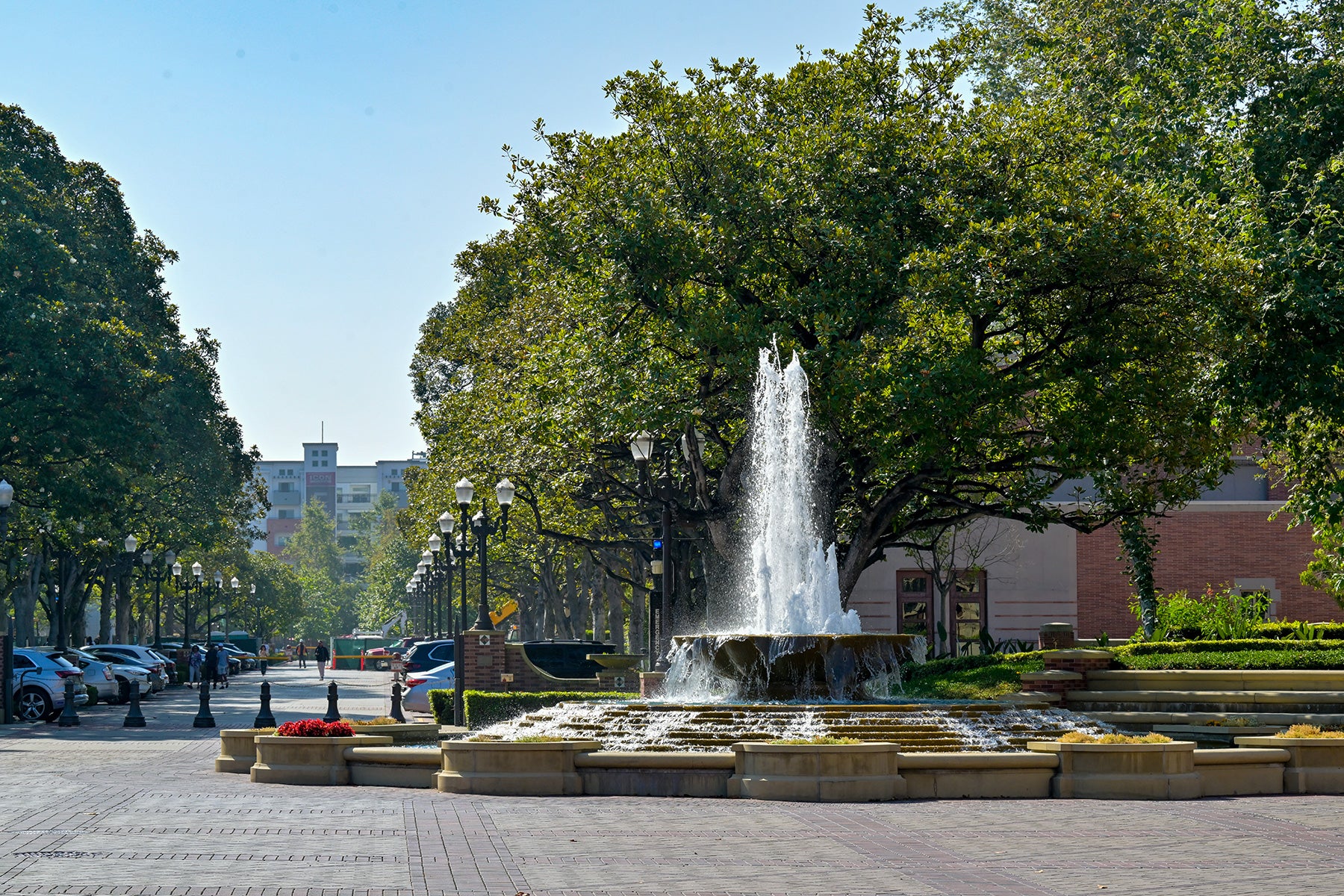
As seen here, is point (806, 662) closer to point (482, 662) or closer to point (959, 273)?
point (959, 273)

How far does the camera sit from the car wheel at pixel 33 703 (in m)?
33.0

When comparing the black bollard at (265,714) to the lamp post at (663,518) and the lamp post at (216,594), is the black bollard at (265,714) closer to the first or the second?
the lamp post at (663,518)

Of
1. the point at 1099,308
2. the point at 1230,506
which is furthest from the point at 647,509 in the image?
the point at 1230,506

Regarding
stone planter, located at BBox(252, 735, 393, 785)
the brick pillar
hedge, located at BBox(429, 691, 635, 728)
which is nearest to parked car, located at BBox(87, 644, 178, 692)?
the brick pillar

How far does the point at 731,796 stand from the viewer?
15.3 m

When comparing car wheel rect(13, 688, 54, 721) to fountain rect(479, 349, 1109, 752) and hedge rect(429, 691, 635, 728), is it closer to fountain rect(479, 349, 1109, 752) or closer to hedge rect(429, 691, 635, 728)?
hedge rect(429, 691, 635, 728)

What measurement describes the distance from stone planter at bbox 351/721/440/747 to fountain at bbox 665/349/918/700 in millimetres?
3462

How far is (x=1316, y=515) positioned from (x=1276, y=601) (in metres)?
20.1

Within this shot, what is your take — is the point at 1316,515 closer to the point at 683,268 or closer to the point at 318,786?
the point at 683,268

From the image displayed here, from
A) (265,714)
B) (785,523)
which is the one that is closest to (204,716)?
(265,714)

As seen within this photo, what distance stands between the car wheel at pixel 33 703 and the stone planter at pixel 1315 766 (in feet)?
87.9

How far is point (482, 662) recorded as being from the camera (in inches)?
1235

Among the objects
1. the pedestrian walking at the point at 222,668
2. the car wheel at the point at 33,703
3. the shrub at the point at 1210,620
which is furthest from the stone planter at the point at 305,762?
the pedestrian walking at the point at 222,668

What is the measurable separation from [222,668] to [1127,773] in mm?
52465
